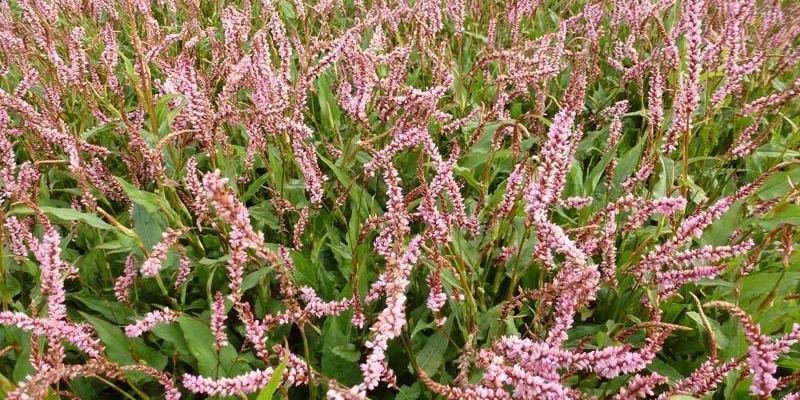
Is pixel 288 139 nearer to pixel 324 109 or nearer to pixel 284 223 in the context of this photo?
pixel 284 223

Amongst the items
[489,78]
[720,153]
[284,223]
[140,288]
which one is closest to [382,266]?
[284,223]

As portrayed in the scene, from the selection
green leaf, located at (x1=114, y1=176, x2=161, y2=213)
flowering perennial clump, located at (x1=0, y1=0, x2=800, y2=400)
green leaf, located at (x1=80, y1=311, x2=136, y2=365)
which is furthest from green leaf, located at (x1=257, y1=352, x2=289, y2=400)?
green leaf, located at (x1=114, y1=176, x2=161, y2=213)

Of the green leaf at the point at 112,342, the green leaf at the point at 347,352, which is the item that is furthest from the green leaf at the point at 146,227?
the green leaf at the point at 347,352

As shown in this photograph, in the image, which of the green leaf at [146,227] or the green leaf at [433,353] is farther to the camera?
the green leaf at [146,227]

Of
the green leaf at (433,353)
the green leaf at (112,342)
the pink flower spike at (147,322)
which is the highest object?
the pink flower spike at (147,322)

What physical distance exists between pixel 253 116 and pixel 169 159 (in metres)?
0.48

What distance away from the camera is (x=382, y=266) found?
Result: 8.41 feet

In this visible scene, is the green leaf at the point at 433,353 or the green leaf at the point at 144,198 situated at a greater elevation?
the green leaf at the point at 144,198

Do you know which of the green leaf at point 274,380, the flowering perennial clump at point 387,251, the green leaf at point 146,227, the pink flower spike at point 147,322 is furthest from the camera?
the green leaf at point 146,227

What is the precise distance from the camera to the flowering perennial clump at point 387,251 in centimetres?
152

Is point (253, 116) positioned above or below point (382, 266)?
above

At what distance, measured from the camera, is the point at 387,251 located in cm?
216

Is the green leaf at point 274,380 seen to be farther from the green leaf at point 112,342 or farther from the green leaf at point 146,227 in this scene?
the green leaf at point 146,227

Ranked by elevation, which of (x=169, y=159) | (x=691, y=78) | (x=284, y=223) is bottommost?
(x=284, y=223)
